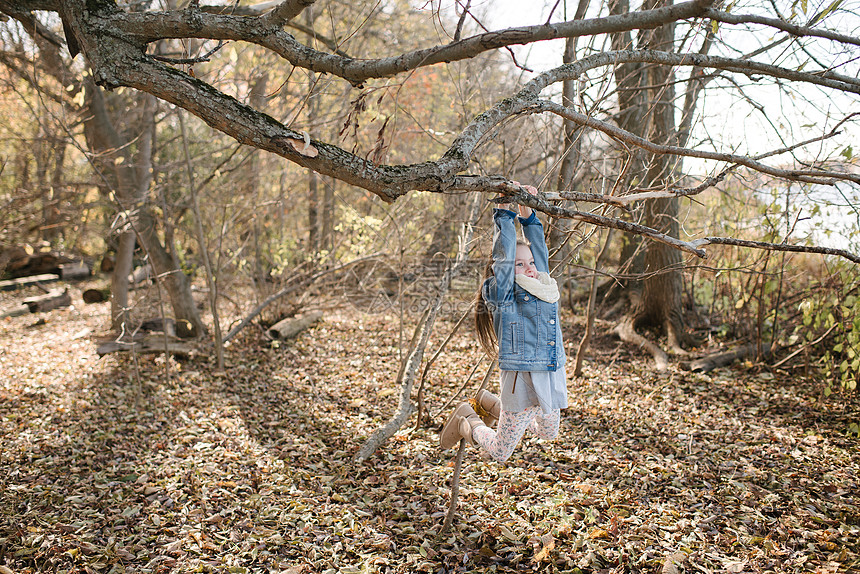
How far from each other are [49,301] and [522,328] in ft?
30.7

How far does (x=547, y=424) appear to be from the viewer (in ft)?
9.57

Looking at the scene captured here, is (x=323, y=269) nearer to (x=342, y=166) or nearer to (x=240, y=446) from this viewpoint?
(x=240, y=446)

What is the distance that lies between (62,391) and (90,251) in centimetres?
896

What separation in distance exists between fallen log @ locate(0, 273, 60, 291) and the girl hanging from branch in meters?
10.3

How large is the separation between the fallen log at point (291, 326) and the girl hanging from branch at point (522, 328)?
4598 millimetres

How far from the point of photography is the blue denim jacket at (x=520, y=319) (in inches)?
105

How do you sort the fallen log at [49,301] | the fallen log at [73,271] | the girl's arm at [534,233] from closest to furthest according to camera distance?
the girl's arm at [534,233], the fallen log at [49,301], the fallen log at [73,271]

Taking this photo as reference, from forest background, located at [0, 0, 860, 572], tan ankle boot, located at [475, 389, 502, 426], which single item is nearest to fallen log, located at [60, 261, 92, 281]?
forest background, located at [0, 0, 860, 572]

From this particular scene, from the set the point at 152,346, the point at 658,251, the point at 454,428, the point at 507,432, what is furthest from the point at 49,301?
the point at 658,251

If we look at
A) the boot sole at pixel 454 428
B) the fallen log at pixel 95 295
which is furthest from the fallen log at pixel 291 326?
the fallen log at pixel 95 295

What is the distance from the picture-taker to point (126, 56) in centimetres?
226

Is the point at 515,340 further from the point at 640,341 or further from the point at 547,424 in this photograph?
the point at 640,341

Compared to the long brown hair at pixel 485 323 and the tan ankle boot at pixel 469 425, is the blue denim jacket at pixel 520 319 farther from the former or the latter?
the tan ankle boot at pixel 469 425

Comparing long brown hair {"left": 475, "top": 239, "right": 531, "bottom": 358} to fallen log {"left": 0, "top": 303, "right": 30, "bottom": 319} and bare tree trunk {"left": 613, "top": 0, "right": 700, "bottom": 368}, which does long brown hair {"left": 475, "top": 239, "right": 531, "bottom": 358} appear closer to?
bare tree trunk {"left": 613, "top": 0, "right": 700, "bottom": 368}
